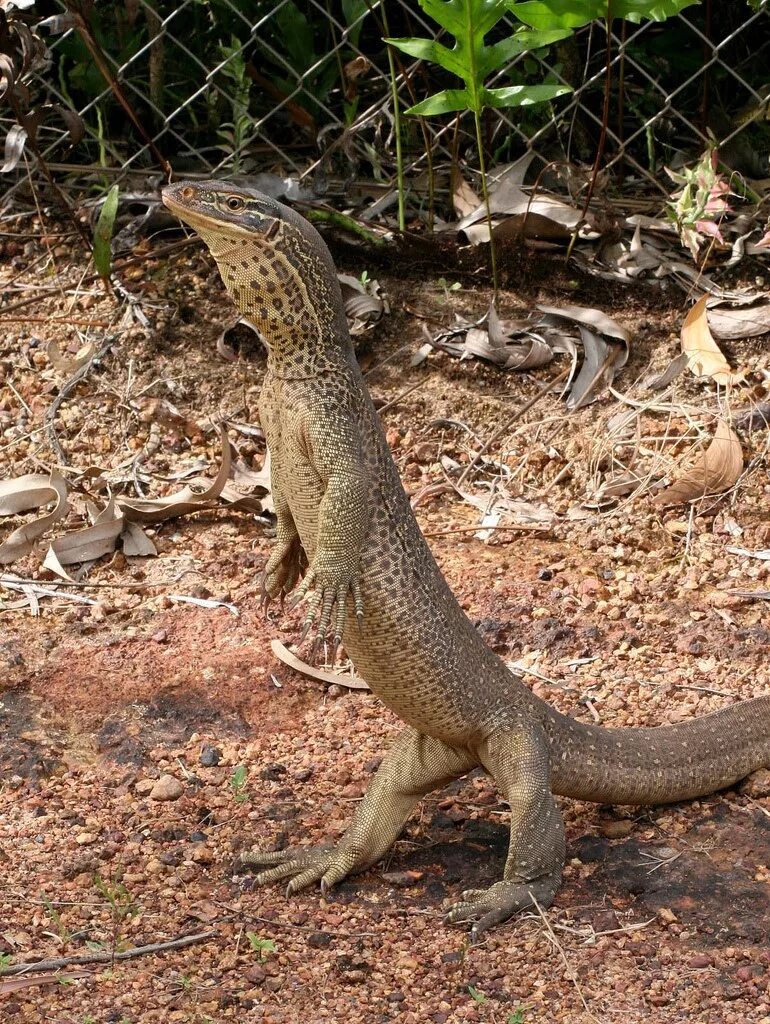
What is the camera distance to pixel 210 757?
5.65 metres

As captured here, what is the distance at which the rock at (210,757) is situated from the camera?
5.63 metres

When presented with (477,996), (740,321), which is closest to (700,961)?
(477,996)

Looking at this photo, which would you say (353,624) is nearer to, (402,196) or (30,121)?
(402,196)

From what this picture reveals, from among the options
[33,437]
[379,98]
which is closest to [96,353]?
[33,437]

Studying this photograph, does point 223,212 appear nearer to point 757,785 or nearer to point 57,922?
point 57,922

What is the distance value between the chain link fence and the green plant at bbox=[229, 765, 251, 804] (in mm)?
4564

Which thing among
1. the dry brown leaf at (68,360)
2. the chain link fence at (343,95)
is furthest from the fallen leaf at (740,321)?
the dry brown leaf at (68,360)

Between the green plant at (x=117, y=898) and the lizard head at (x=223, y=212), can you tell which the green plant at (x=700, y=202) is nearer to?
the lizard head at (x=223, y=212)

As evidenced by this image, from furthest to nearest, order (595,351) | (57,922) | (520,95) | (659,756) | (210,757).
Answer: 1. (595,351)
2. (520,95)
3. (210,757)
4. (659,756)
5. (57,922)

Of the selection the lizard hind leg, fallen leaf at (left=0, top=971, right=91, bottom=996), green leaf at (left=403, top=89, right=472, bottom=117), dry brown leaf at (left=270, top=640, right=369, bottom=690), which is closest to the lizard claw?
the lizard hind leg

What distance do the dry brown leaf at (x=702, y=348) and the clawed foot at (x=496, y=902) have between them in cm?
398

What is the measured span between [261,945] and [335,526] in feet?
4.90

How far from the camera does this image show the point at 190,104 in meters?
9.14

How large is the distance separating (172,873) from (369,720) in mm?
1498
